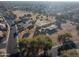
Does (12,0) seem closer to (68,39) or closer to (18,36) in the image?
(18,36)

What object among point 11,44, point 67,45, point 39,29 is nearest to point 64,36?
point 67,45

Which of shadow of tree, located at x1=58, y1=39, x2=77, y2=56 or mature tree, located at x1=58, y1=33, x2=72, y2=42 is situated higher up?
mature tree, located at x1=58, y1=33, x2=72, y2=42

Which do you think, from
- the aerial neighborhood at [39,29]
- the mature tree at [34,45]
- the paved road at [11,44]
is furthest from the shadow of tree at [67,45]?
the paved road at [11,44]

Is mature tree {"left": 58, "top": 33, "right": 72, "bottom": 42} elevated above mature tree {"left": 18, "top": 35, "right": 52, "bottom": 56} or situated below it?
above

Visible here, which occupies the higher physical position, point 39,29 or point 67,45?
point 39,29

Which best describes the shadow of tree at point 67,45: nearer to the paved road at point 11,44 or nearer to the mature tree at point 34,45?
the mature tree at point 34,45

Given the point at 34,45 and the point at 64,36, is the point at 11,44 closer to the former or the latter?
the point at 34,45

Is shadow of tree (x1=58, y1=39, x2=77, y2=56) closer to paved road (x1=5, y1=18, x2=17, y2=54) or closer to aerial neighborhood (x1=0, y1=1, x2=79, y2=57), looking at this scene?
aerial neighborhood (x1=0, y1=1, x2=79, y2=57)

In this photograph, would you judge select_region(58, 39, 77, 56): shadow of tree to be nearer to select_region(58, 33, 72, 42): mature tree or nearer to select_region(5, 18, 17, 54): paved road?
select_region(58, 33, 72, 42): mature tree

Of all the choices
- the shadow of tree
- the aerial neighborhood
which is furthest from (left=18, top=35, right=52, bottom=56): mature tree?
the shadow of tree

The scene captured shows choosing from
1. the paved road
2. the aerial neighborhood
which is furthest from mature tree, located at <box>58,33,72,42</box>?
the paved road

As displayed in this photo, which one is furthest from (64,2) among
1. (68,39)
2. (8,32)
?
(8,32)
